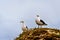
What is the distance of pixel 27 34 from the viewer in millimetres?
26328

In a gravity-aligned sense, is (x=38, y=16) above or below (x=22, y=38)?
above

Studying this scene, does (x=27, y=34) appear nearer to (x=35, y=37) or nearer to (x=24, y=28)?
(x=35, y=37)

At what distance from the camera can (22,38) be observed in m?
26.2

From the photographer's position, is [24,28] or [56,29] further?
[24,28]

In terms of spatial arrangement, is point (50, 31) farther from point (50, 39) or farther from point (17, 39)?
point (17, 39)

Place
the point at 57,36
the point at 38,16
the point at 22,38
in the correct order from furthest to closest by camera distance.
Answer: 1. the point at 38,16
2. the point at 22,38
3. the point at 57,36

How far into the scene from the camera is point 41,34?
25.2 meters

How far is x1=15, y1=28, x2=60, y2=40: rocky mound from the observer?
24391 millimetres

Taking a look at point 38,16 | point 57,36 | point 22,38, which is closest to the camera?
point 57,36

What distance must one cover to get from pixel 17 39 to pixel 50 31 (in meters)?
3.74

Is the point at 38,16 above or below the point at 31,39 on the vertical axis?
above

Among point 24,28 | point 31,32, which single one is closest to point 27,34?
point 31,32

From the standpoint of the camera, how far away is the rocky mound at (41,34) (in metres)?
24.4

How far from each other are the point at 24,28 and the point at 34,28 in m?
3.47
